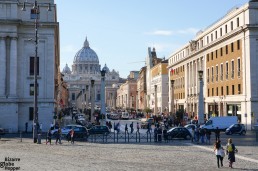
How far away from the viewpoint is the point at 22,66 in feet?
181

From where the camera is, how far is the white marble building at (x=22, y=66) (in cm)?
5366

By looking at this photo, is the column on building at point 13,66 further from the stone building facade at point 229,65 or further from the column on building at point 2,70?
the stone building facade at point 229,65

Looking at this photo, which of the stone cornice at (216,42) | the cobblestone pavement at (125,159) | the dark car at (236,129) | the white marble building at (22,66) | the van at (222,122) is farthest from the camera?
the stone cornice at (216,42)

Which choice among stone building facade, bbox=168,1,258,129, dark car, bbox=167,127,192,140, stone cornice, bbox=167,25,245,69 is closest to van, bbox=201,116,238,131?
stone building facade, bbox=168,1,258,129

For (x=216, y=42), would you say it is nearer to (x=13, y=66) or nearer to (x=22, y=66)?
(x=22, y=66)

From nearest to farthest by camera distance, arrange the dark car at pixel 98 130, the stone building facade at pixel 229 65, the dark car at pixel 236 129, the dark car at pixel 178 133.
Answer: the dark car at pixel 178 133, the dark car at pixel 98 130, the dark car at pixel 236 129, the stone building facade at pixel 229 65

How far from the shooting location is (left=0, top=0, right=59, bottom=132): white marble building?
2112 inches

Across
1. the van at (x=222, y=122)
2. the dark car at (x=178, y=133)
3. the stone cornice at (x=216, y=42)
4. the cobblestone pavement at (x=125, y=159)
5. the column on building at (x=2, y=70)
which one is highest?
the stone cornice at (x=216, y=42)

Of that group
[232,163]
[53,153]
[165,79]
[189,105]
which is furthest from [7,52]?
[165,79]

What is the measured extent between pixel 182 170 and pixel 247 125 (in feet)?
131

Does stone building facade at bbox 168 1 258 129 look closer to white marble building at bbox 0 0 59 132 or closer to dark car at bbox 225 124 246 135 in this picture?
dark car at bbox 225 124 246 135

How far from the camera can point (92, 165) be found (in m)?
23.0

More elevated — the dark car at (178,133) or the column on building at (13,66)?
the column on building at (13,66)

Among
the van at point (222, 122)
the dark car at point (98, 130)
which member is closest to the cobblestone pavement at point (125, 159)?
the dark car at point (98, 130)
